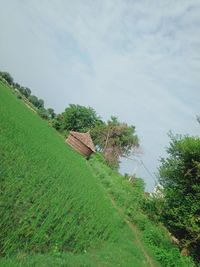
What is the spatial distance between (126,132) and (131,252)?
45.2m

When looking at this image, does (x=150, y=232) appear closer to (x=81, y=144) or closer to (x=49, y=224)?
(x=49, y=224)

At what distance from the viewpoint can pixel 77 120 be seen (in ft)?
212

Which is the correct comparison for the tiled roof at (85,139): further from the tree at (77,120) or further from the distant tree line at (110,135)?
the tree at (77,120)

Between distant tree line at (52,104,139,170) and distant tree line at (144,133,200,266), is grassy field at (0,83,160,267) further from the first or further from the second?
distant tree line at (52,104,139,170)

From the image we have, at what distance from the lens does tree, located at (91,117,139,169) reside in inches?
2173

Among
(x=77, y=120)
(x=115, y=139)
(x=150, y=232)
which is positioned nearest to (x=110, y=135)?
(x=115, y=139)

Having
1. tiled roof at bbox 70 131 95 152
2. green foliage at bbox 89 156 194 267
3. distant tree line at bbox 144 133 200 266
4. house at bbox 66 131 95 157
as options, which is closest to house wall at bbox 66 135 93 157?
house at bbox 66 131 95 157

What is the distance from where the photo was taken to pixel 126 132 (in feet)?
186

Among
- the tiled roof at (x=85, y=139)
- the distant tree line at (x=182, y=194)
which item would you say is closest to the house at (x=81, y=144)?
the tiled roof at (x=85, y=139)

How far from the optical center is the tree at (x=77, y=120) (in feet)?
210

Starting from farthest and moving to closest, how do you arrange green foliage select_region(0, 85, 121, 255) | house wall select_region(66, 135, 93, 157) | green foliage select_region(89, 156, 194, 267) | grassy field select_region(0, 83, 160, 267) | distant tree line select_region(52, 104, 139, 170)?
distant tree line select_region(52, 104, 139, 170)
house wall select_region(66, 135, 93, 157)
green foliage select_region(89, 156, 194, 267)
green foliage select_region(0, 85, 121, 255)
grassy field select_region(0, 83, 160, 267)

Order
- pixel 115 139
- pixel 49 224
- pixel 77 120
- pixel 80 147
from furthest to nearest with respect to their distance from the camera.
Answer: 1. pixel 77 120
2. pixel 115 139
3. pixel 80 147
4. pixel 49 224

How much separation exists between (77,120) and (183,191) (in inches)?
1980

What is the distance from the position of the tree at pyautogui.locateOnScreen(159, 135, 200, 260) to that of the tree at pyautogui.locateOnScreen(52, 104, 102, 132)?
158 ft
